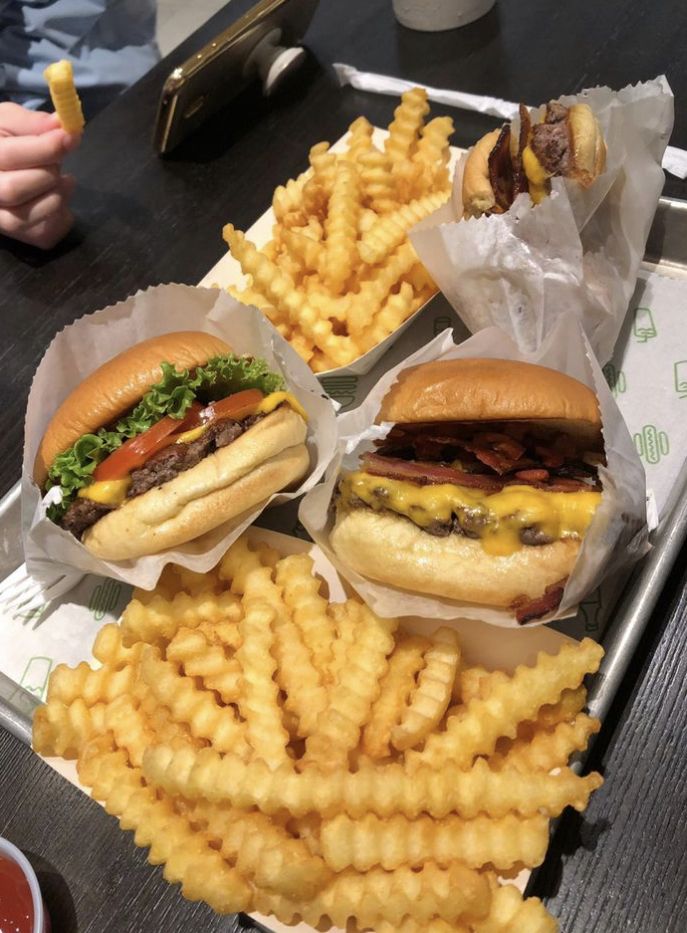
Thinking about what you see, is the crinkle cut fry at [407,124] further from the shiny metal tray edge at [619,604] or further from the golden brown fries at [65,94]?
the shiny metal tray edge at [619,604]

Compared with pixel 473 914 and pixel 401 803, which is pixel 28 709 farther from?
pixel 473 914

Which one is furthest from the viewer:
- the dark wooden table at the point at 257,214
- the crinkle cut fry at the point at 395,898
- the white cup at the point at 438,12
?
the white cup at the point at 438,12

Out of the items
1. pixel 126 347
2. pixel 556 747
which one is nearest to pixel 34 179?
pixel 126 347

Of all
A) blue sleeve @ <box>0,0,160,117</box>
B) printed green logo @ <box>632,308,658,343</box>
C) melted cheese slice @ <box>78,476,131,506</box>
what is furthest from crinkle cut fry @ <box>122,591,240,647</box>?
blue sleeve @ <box>0,0,160,117</box>

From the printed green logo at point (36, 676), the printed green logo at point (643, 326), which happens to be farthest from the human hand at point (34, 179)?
the printed green logo at point (643, 326)

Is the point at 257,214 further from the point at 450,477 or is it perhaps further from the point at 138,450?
the point at 450,477

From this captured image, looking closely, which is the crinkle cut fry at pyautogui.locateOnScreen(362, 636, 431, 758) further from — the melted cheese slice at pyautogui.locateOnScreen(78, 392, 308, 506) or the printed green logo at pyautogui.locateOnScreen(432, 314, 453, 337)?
the printed green logo at pyautogui.locateOnScreen(432, 314, 453, 337)

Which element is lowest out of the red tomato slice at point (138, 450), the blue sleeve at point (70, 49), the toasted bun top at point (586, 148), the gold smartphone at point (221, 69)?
the toasted bun top at point (586, 148)

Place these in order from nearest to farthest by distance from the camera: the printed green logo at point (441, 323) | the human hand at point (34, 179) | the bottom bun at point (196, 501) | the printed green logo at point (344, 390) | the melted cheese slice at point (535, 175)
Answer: the bottom bun at point (196, 501) → the melted cheese slice at point (535, 175) → the printed green logo at point (344, 390) → the printed green logo at point (441, 323) → the human hand at point (34, 179)

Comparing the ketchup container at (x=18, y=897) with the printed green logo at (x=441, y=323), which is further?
the printed green logo at (x=441, y=323)
